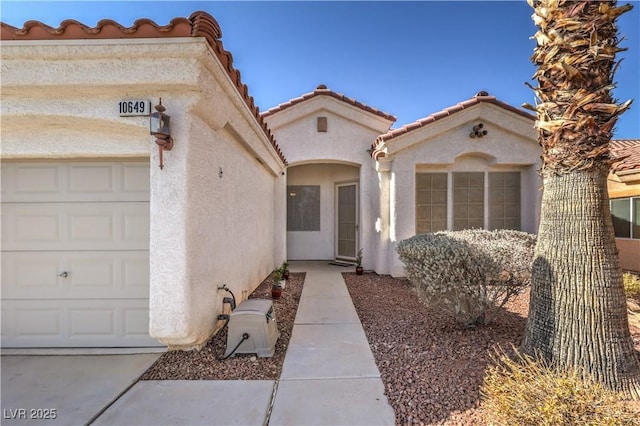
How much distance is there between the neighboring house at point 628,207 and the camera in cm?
1029

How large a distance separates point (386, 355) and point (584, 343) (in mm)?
2407

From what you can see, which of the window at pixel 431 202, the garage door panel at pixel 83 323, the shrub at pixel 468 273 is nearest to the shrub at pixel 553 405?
the shrub at pixel 468 273

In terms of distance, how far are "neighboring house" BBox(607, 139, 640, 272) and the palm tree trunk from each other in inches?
383

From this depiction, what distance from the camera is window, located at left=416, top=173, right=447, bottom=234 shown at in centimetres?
1001

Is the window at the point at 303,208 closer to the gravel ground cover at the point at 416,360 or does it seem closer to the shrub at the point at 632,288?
the gravel ground cover at the point at 416,360

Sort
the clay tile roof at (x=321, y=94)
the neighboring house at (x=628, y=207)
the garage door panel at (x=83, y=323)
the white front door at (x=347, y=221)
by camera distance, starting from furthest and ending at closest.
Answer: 1. the white front door at (x=347, y=221)
2. the clay tile roof at (x=321, y=94)
3. the neighboring house at (x=628, y=207)
4. the garage door panel at (x=83, y=323)

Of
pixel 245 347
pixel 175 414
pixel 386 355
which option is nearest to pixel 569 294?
pixel 386 355

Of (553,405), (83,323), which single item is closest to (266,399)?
(553,405)

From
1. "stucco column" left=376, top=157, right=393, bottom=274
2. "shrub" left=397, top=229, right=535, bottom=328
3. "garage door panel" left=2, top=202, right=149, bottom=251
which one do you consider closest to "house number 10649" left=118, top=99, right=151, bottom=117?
"garage door panel" left=2, top=202, right=149, bottom=251

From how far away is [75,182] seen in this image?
15.8 feet

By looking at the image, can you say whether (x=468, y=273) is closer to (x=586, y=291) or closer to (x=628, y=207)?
(x=586, y=291)

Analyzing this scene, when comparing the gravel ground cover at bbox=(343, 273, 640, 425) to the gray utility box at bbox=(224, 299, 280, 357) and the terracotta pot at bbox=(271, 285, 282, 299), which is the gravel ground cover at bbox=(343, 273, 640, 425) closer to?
the gray utility box at bbox=(224, 299, 280, 357)

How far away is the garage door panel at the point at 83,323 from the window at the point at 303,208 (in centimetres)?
906

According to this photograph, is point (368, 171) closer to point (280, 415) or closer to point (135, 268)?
point (135, 268)
